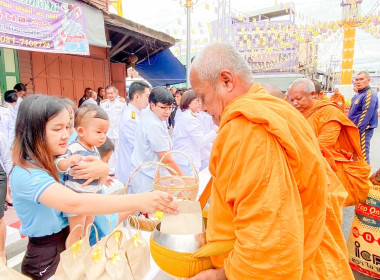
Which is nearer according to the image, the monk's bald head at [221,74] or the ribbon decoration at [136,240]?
the monk's bald head at [221,74]

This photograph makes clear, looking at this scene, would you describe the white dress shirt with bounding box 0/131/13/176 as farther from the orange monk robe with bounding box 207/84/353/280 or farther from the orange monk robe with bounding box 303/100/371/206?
the orange monk robe with bounding box 303/100/371/206

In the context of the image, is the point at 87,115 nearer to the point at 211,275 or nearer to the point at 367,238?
the point at 211,275

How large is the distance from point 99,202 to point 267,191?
852mm

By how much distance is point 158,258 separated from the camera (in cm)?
114

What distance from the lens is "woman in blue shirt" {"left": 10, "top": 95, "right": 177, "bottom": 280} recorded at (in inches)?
52.3

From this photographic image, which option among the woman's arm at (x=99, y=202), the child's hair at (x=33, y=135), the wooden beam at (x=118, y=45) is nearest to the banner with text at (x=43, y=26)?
the wooden beam at (x=118, y=45)

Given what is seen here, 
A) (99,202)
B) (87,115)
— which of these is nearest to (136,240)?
Result: (99,202)

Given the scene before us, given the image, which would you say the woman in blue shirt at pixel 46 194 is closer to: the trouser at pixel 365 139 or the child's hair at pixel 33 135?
the child's hair at pixel 33 135

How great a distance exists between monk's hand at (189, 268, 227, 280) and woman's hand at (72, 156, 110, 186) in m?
0.90

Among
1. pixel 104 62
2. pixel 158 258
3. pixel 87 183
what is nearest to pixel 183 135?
pixel 87 183

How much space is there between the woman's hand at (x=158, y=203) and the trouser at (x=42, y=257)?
669mm

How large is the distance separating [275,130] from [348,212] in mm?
3972

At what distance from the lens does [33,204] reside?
4.92 ft

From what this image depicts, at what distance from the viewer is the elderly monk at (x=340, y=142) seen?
9.09 ft
